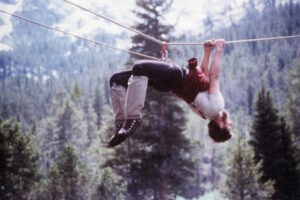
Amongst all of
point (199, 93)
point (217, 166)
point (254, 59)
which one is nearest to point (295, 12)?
point (254, 59)

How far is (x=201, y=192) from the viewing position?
2516 inches

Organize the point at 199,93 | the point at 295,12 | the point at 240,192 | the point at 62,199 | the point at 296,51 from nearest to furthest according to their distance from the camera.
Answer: the point at 199,93 < the point at 240,192 < the point at 62,199 < the point at 296,51 < the point at 295,12

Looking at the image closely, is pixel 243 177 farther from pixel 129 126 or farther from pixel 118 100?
Answer: pixel 129 126

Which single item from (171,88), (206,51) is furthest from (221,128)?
(206,51)

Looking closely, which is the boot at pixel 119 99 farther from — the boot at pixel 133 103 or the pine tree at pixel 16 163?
the pine tree at pixel 16 163

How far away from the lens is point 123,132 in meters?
4.87

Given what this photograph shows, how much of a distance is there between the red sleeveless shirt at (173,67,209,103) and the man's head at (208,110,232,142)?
0.40m

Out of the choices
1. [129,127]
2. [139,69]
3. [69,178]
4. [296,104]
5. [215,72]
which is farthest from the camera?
[296,104]

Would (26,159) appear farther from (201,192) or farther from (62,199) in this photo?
(201,192)

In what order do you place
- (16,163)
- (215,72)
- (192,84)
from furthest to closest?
1. (16,163)
2. (215,72)
3. (192,84)

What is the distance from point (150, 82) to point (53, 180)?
17930 mm

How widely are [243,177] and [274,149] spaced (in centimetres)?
518

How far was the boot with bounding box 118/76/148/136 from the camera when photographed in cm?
493

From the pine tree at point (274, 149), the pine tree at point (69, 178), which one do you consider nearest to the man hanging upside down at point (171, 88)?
the pine tree at point (69, 178)
